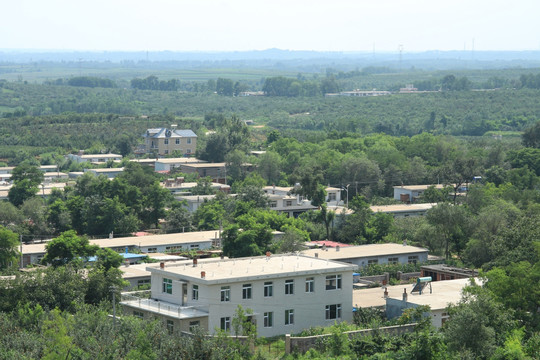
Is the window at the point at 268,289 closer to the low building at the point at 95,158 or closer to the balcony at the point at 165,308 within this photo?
the balcony at the point at 165,308

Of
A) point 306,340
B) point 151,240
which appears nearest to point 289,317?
point 306,340

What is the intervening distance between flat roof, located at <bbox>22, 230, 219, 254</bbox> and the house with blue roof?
30.2 meters

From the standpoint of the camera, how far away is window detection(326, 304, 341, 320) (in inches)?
924

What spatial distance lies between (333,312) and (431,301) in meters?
2.16

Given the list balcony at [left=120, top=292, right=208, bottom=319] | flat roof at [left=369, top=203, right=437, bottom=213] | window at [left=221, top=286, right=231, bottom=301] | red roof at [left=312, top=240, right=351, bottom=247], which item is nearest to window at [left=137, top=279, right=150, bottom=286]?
balcony at [left=120, top=292, right=208, bottom=319]

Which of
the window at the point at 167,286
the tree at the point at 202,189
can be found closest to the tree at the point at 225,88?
the tree at the point at 202,189

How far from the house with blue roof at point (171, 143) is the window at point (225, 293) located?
46013 mm

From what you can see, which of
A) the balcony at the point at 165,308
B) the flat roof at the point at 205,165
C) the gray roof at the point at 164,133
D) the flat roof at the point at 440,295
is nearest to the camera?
the balcony at the point at 165,308

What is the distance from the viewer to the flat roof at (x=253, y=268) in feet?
73.4

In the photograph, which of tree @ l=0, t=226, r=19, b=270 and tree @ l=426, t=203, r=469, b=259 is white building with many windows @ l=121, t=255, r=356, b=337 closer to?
tree @ l=0, t=226, r=19, b=270

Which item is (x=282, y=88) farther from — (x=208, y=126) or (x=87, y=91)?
(x=208, y=126)

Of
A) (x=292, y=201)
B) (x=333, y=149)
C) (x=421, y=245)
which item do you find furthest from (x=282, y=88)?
(x=421, y=245)

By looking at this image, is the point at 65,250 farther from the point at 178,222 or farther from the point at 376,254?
the point at 178,222

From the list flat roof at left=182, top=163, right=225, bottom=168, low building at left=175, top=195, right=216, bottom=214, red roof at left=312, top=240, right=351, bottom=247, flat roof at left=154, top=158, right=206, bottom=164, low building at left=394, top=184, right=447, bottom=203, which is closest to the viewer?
red roof at left=312, top=240, right=351, bottom=247
